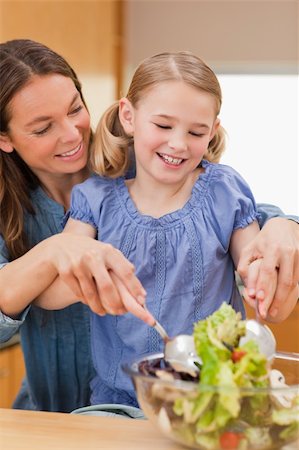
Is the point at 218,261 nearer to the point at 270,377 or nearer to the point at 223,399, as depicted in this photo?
the point at 270,377

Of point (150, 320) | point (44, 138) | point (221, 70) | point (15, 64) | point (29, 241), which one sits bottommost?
point (221, 70)

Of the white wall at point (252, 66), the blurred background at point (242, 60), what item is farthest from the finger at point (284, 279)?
the white wall at point (252, 66)

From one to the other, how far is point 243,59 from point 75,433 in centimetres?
411

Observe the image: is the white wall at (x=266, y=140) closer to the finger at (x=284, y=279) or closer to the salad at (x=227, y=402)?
the finger at (x=284, y=279)

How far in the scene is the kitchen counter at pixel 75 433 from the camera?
104 cm

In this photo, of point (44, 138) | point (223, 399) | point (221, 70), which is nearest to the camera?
point (223, 399)

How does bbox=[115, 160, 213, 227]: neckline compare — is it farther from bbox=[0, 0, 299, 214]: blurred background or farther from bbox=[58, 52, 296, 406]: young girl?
bbox=[0, 0, 299, 214]: blurred background

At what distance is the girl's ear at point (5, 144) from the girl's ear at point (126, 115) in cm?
26

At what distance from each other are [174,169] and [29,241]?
41 centimetres

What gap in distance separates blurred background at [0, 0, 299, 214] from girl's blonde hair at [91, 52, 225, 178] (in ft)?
10.1

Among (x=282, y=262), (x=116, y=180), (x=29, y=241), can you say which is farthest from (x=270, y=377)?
(x=29, y=241)

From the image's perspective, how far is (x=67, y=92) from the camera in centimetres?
155

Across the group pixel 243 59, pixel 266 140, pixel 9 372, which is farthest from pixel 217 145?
pixel 243 59

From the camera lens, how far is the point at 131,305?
3.63 ft
